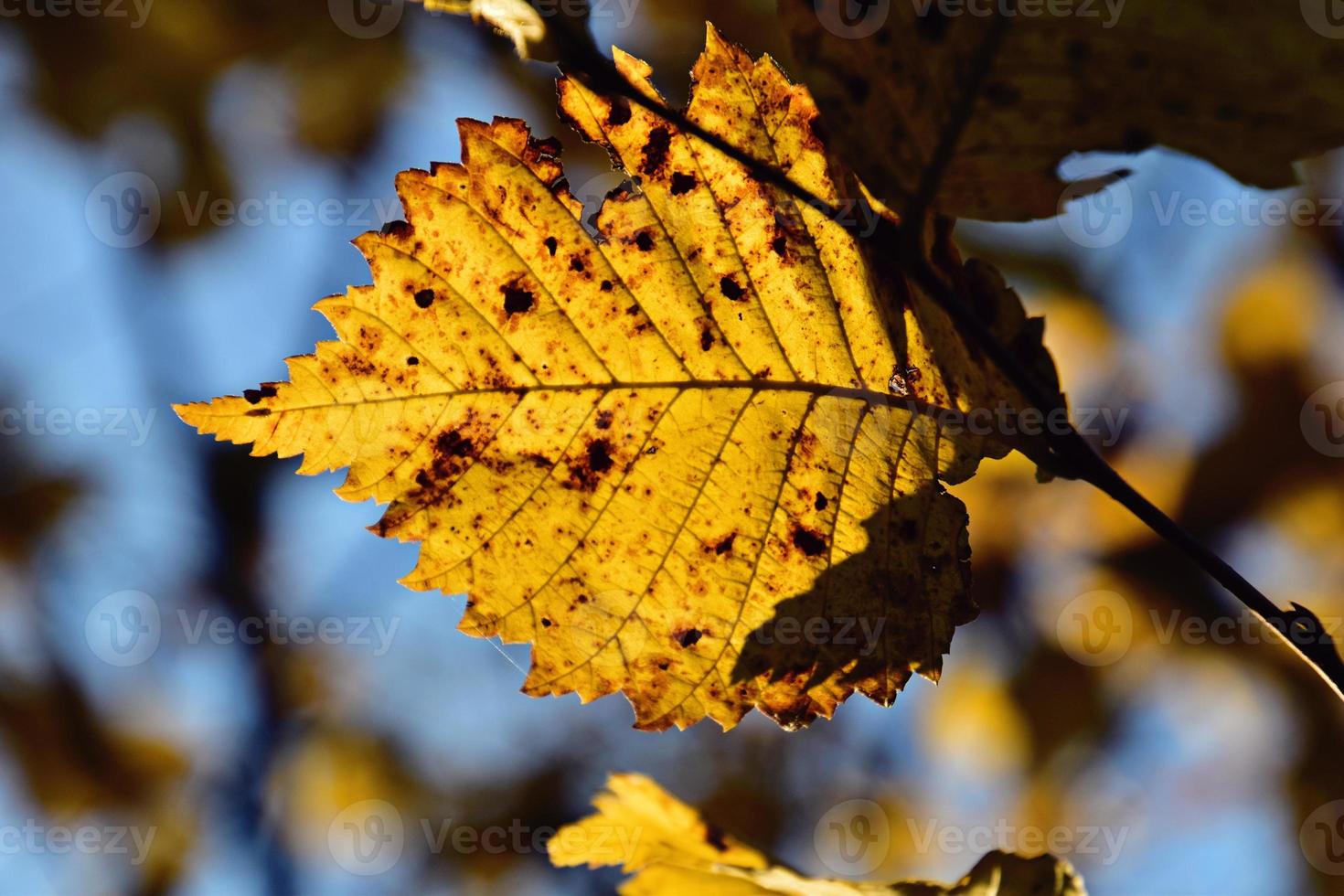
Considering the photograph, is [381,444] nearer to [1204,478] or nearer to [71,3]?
[1204,478]

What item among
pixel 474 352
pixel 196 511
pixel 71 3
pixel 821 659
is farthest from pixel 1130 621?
pixel 71 3
